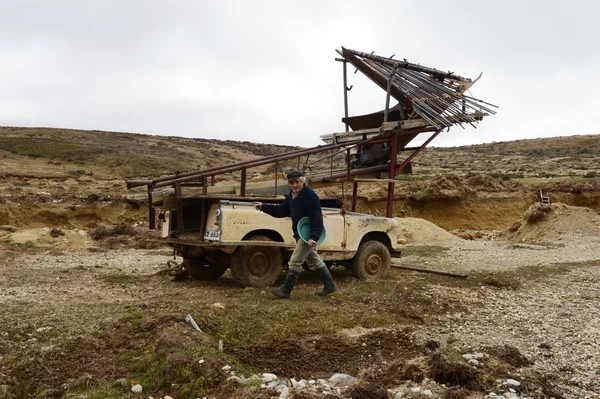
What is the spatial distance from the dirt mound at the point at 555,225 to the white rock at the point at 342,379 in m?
15.8

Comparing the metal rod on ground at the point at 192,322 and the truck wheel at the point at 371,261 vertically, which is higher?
the truck wheel at the point at 371,261

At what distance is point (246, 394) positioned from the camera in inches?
156

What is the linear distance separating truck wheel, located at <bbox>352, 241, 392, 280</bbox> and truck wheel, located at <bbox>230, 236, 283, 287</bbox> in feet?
5.23

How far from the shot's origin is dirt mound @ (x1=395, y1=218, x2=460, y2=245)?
1883cm

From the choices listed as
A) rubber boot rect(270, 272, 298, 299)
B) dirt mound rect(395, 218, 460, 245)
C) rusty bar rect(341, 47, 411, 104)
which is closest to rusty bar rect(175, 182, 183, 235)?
rubber boot rect(270, 272, 298, 299)

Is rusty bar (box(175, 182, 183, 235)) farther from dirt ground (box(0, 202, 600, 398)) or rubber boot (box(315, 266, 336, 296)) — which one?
rubber boot (box(315, 266, 336, 296))

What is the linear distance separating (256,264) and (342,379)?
4.00m

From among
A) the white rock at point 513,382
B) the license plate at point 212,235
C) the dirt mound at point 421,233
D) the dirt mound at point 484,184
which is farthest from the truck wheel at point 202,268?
the dirt mound at point 484,184

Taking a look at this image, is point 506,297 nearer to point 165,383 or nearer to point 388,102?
point 388,102

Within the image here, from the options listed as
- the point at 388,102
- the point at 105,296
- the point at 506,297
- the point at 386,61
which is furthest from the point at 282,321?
the point at 386,61

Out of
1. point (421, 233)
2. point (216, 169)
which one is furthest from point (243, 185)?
point (421, 233)

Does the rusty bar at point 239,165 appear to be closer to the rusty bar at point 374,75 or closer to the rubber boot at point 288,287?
the rusty bar at point 374,75

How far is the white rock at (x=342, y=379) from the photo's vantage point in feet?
14.6

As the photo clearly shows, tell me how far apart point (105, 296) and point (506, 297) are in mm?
6182
